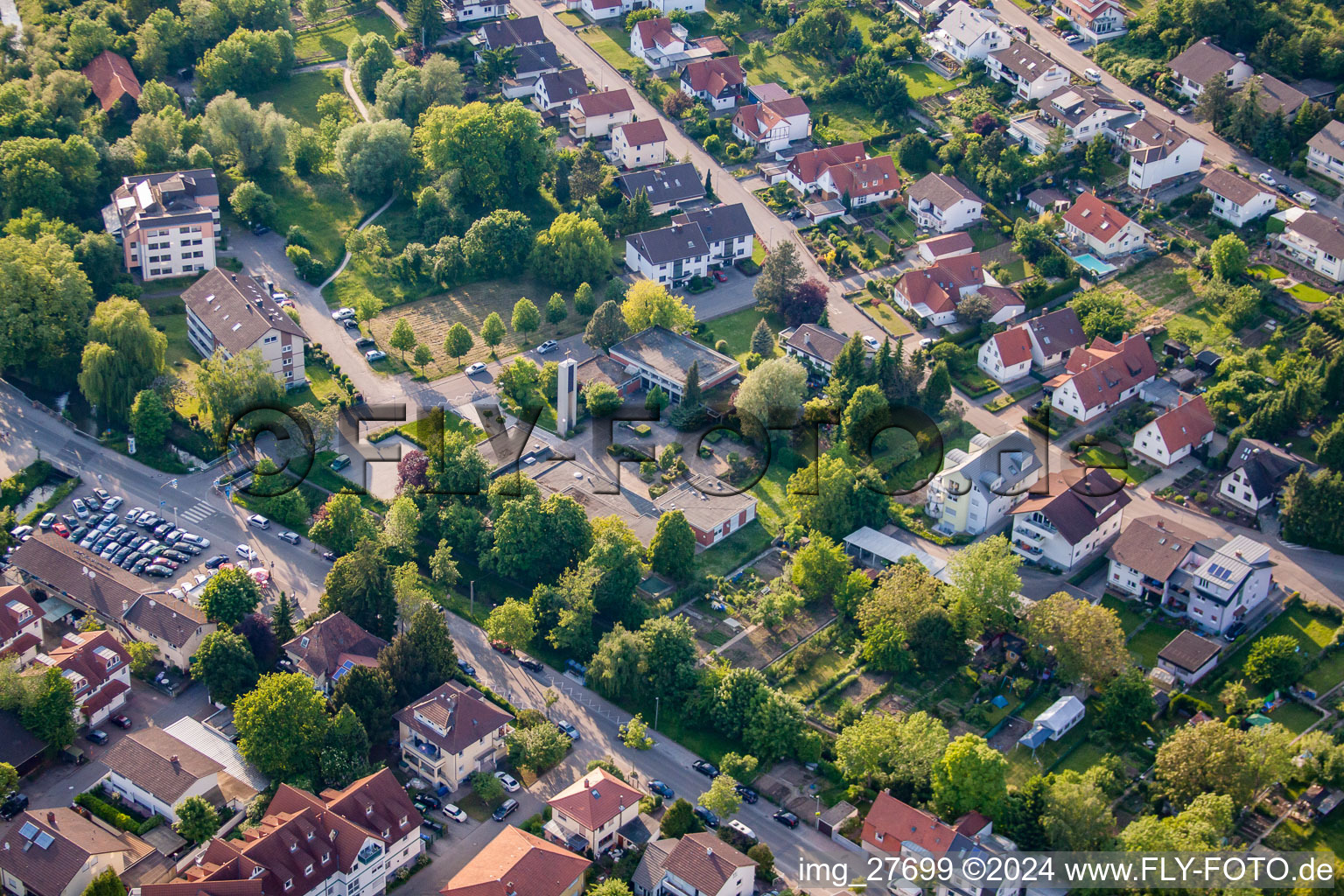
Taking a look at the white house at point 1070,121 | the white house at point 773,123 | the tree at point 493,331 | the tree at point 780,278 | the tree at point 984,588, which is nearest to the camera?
the tree at point 984,588

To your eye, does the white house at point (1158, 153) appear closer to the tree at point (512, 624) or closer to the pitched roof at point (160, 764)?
the tree at point (512, 624)

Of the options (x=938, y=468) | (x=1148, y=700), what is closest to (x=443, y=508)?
(x=938, y=468)

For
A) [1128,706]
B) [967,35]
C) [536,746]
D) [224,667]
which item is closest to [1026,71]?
[967,35]

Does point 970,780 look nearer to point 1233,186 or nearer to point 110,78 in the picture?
point 1233,186

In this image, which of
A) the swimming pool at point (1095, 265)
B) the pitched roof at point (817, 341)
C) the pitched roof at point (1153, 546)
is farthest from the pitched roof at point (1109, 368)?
the pitched roof at point (817, 341)

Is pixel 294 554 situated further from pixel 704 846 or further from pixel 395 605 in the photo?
pixel 704 846
